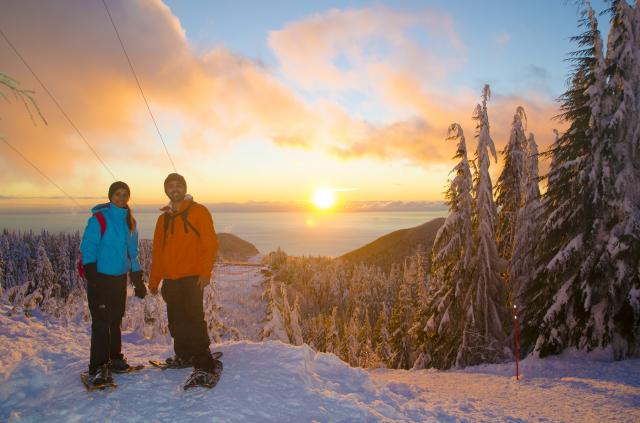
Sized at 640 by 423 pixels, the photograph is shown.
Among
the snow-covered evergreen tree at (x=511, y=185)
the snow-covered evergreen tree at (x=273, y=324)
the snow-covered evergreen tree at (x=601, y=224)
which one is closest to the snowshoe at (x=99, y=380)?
the snow-covered evergreen tree at (x=601, y=224)

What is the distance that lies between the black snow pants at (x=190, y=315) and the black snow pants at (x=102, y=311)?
2.32 feet

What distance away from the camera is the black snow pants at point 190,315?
5.18 m

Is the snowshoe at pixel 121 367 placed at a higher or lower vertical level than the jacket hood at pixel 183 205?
lower

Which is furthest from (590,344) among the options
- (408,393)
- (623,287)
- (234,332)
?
(234,332)

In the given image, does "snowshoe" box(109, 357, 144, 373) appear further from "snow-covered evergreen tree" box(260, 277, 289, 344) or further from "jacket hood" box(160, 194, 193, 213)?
"snow-covered evergreen tree" box(260, 277, 289, 344)

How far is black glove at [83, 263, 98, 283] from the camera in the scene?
5.17 metres

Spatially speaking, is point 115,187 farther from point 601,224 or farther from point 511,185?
point 511,185

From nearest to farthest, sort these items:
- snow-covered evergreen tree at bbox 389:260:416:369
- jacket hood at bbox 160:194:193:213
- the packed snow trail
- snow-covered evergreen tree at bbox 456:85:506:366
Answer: the packed snow trail
jacket hood at bbox 160:194:193:213
snow-covered evergreen tree at bbox 456:85:506:366
snow-covered evergreen tree at bbox 389:260:416:369

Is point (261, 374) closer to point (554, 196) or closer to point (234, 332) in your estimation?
point (554, 196)

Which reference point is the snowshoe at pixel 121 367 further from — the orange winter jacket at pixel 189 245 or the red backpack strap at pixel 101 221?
the red backpack strap at pixel 101 221

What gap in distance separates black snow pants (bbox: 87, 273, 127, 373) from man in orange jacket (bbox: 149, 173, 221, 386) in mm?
556

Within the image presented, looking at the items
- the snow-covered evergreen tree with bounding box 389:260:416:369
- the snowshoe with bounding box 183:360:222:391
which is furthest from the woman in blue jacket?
the snow-covered evergreen tree with bounding box 389:260:416:369

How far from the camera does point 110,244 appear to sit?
17.6 ft

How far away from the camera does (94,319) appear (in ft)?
17.2
